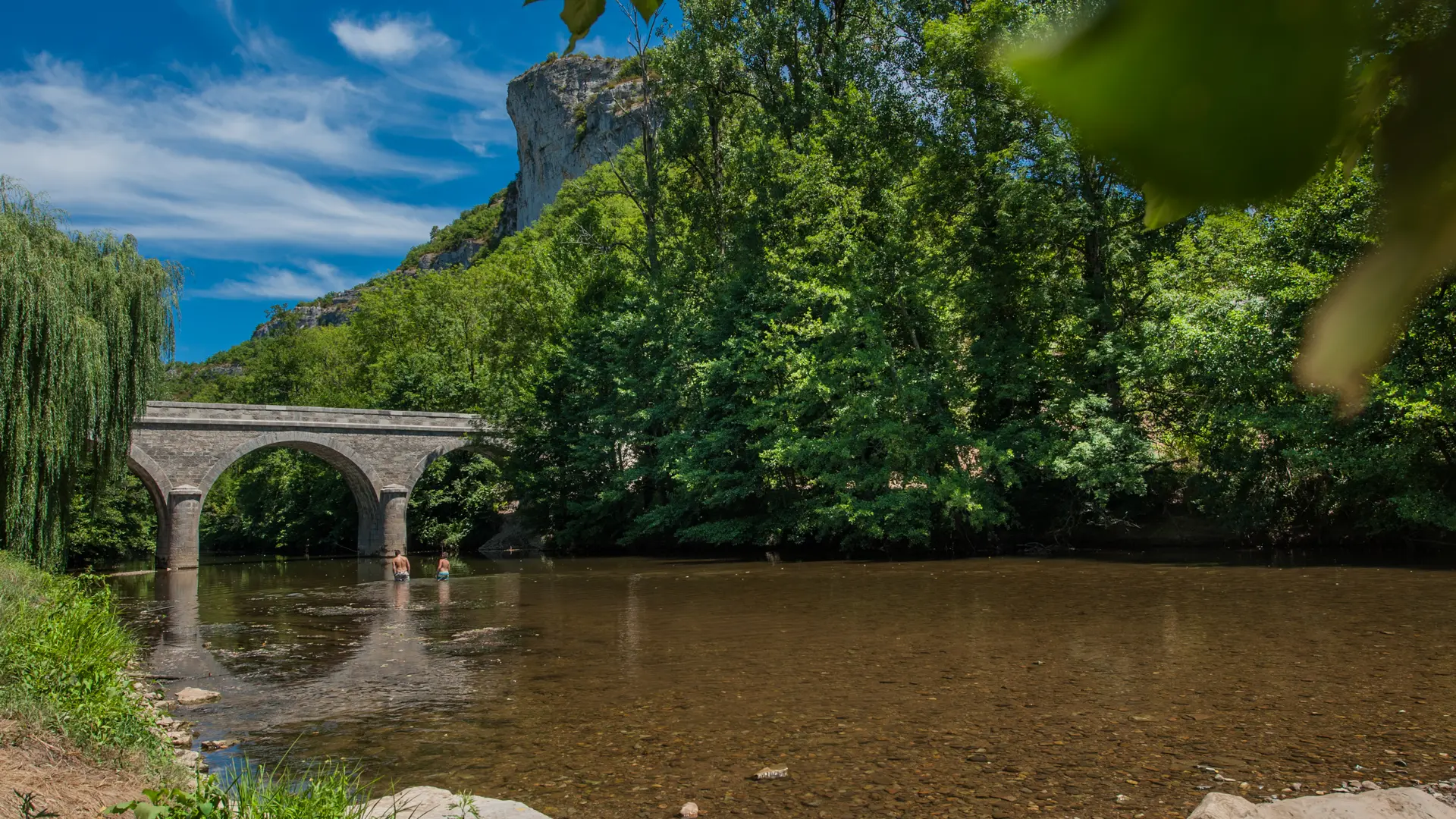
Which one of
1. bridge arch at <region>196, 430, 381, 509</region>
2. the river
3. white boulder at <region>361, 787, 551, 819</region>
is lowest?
the river

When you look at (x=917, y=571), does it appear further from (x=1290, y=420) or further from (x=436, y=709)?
(x=436, y=709)

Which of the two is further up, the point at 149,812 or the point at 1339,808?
the point at 149,812

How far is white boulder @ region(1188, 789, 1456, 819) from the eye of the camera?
14.8 ft

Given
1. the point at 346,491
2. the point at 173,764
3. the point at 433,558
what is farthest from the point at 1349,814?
the point at 346,491

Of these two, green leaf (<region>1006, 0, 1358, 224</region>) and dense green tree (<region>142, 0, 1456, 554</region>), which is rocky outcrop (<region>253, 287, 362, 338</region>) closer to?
dense green tree (<region>142, 0, 1456, 554</region>)

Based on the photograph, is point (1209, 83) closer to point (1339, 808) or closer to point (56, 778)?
point (1339, 808)

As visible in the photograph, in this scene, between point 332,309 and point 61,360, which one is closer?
point 61,360

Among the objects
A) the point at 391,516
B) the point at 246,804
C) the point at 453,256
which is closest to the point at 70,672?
the point at 246,804

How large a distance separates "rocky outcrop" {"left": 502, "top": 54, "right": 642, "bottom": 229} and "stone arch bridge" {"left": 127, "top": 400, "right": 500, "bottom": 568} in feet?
111

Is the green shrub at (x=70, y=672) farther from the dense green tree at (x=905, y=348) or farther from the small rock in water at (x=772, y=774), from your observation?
the dense green tree at (x=905, y=348)

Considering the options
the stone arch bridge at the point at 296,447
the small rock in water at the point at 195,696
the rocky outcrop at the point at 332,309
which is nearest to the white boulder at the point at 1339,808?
the small rock in water at the point at 195,696

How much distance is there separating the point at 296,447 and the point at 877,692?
1345 inches

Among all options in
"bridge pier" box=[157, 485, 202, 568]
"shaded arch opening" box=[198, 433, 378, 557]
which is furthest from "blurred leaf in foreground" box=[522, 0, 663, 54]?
"shaded arch opening" box=[198, 433, 378, 557]

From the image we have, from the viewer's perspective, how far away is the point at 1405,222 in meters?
0.40
